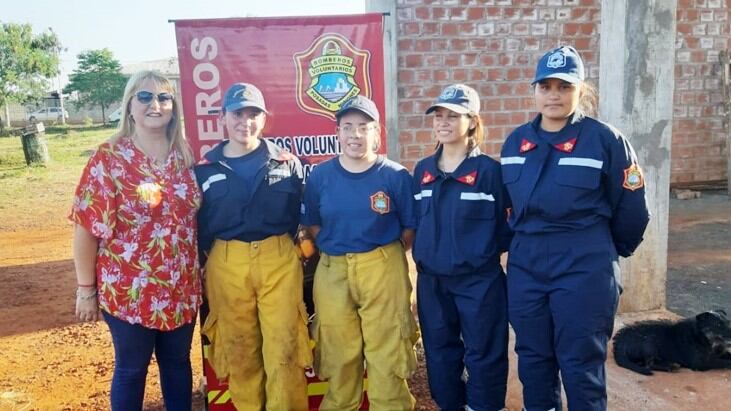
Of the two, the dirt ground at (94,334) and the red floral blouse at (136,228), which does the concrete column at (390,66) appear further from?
the red floral blouse at (136,228)

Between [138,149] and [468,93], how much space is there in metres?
1.72

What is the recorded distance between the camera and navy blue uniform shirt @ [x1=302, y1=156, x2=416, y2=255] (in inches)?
127

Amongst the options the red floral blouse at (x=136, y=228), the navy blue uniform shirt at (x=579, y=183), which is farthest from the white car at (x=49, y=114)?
the navy blue uniform shirt at (x=579, y=183)

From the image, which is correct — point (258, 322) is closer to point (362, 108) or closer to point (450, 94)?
point (362, 108)

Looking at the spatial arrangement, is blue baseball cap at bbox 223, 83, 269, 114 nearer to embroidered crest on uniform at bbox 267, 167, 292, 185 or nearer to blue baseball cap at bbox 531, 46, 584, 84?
embroidered crest on uniform at bbox 267, 167, 292, 185

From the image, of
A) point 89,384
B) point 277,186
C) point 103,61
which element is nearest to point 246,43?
point 277,186

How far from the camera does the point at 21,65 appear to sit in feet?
112

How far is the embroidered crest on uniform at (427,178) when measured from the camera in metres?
3.22

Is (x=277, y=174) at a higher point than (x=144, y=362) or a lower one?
higher

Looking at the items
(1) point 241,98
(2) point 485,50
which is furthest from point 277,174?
(2) point 485,50

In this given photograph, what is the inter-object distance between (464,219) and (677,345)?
7.17 feet

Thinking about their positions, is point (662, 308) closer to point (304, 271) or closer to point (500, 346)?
point (500, 346)

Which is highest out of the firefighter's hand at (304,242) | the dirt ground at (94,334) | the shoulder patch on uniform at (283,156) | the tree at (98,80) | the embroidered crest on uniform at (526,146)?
the tree at (98,80)

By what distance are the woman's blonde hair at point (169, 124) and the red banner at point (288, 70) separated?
17.1 inches
